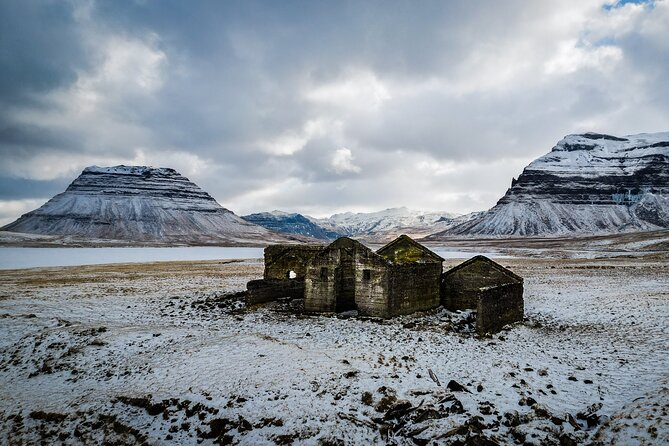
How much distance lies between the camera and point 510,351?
16062 millimetres

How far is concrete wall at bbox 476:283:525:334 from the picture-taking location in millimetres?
18484

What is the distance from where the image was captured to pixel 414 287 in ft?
74.4

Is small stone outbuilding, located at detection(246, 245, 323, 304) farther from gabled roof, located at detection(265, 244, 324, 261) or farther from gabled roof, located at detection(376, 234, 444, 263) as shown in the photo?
gabled roof, located at detection(376, 234, 444, 263)

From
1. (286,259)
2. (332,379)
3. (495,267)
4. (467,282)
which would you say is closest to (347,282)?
(286,259)

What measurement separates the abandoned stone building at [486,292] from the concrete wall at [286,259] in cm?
1053

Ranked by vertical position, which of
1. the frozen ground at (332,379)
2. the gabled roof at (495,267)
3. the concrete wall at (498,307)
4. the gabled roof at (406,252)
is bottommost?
the frozen ground at (332,379)

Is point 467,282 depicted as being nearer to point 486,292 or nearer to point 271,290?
point 486,292

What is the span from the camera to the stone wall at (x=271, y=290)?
2609cm

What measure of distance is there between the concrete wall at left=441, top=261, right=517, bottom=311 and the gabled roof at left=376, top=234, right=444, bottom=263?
1600 mm

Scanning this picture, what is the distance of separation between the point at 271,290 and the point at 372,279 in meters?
8.48

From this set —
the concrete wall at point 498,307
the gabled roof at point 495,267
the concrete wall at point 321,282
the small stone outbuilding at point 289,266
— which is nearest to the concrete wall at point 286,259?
the small stone outbuilding at point 289,266

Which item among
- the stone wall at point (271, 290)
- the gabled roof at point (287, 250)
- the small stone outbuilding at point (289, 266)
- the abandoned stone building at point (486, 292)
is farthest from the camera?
the gabled roof at point (287, 250)

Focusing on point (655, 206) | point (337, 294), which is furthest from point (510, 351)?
point (655, 206)

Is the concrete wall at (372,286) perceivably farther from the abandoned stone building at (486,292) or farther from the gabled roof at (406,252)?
the abandoned stone building at (486,292)
